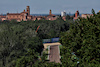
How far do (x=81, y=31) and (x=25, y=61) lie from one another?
9253 millimetres

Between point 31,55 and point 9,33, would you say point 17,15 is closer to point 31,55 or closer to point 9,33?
point 9,33

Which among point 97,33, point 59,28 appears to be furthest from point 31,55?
point 59,28

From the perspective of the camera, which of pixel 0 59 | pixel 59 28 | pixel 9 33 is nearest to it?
pixel 0 59

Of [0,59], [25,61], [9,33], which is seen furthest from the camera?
[9,33]

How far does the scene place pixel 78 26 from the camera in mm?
20922

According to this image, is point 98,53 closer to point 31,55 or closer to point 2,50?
point 31,55

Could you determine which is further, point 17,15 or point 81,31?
point 17,15

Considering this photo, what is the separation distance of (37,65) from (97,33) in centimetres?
863

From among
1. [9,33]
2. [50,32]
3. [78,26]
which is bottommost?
[50,32]

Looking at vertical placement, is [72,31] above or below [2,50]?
above

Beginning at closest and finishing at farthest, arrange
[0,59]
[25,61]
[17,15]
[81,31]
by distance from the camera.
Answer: [25,61] < [81,31] < [0,59] < [17,15]

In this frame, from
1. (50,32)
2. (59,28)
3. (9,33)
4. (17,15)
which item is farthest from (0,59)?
(17,15)

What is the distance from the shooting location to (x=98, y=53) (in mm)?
16484

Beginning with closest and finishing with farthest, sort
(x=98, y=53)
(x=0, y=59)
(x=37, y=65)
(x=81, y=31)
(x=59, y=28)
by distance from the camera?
(x=37, y=65) < (x=98, y=53) < (x=81, y=31) < (x=0, y=59) < (x=59, y=28)
